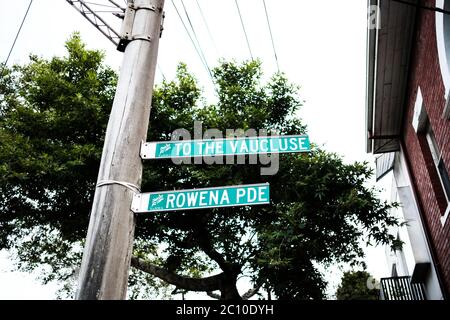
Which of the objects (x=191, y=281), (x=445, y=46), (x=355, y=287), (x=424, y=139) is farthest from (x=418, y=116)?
(x=355, y=287)

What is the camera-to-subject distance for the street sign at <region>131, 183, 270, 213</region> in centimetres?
306

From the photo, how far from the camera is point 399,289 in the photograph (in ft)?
32.3

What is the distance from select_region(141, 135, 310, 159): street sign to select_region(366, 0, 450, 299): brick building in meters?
3.04

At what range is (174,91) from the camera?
10148mm

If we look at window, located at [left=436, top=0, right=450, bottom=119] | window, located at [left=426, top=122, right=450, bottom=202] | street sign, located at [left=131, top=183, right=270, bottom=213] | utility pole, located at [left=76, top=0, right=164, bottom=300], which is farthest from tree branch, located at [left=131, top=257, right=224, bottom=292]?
utility pole, located at [left=76, top=0, right=164, bottom=300]

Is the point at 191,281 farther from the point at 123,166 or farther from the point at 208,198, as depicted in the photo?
the point at 123,166

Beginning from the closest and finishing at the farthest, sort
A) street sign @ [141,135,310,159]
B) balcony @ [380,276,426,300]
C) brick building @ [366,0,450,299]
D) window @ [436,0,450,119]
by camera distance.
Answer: street sign @ [141,135,310,159] → window @ [436,0,450,119] → brick building @ [366,0,450,299] → balcony @ [380,276,426,300]

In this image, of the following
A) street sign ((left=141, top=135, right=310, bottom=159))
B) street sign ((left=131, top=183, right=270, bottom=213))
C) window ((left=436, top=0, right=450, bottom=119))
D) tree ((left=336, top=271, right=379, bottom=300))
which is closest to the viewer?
street sign ((left=131, top=183, right=270, bottom=213))

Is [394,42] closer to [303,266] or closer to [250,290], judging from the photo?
[303,266]

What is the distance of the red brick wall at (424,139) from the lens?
588cm

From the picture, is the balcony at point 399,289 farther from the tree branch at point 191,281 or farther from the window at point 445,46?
the window at point 445,46

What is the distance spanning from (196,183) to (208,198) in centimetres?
589

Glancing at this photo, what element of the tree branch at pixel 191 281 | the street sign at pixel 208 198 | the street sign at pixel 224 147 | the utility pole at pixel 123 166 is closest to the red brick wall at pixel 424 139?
the street sign at pixel 224 147

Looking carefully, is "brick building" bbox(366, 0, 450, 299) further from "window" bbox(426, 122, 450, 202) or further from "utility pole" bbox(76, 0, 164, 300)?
"utility pole" bbox(76, 0, 164, 300)
